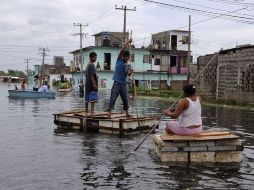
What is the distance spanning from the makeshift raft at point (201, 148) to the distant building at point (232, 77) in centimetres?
2023

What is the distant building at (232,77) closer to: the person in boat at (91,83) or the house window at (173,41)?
the person in boat at (91,83)

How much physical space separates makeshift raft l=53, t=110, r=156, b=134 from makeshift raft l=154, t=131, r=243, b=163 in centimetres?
365

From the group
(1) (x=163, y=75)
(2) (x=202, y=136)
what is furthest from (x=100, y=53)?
(2) (x=202, y=136)

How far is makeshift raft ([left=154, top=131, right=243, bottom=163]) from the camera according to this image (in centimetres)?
872

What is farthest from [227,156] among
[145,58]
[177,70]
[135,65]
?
[177,70]

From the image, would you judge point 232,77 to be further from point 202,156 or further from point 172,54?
point 172,54

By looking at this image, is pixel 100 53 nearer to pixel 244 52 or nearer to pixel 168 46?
pixel 168 46

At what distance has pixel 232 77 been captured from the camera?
101 ft

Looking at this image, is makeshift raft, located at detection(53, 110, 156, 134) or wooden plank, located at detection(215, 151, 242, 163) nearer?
wooden plank, located at detection(215, 151, 242, 163)

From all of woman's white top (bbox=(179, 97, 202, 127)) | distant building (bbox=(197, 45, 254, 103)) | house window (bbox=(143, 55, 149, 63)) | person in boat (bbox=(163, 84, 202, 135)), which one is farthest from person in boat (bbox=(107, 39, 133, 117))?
house window (bbox=(143, 55, 149, 63))

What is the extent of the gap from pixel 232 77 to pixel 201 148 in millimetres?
22786

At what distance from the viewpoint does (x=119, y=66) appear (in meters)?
12.8

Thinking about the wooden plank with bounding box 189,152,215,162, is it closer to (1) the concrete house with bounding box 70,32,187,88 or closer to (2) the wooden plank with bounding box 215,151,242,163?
(2) the wooden plank with bounding box 215,151,242,163

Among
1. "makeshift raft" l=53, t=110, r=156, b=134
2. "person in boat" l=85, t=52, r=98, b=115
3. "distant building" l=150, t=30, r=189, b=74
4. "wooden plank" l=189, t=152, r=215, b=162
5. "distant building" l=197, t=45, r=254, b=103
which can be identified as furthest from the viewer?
"distant building" l=150, t=30, r=189, b=74
